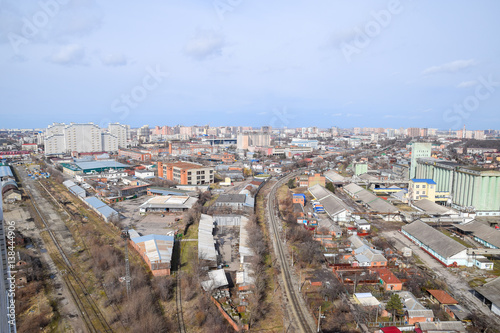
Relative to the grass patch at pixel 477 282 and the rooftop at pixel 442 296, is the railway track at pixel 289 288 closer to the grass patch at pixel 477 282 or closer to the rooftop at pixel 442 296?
the rooftop at pixel 442 296

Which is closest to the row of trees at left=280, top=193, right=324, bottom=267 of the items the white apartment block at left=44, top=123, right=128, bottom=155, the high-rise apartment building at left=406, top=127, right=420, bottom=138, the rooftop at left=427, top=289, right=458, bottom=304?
the rooftop at left=427, top=289, right=458, bottom=304

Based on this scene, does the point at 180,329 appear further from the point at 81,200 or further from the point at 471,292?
the point at 81,200

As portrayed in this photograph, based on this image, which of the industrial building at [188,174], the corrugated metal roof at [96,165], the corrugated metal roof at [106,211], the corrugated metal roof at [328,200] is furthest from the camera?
the corrugated metal roof at [96,165]

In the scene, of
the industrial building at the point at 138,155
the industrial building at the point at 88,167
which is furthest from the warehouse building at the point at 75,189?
the industrial building at the point at 138,155

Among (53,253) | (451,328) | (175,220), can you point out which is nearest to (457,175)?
(451,328)

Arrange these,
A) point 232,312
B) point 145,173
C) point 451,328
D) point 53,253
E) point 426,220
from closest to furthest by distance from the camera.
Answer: point 451,328
point 232,312
point 53,253
point 426,220
point 145,173

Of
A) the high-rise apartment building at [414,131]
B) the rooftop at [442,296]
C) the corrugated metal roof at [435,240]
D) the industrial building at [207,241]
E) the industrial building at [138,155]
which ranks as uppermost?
the high-rise apartment building at [414,131]
